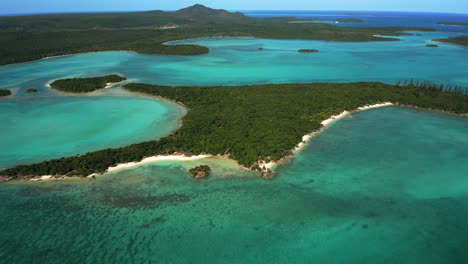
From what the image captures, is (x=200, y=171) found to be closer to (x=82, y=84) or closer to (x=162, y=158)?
(x=162, y=158)

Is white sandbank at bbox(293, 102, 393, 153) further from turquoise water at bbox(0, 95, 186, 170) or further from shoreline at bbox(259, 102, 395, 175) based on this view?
turquoise water at bbox(0, 95, 186, 170)

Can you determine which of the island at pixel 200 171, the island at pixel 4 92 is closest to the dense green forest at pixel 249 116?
the island at pixel 200 171

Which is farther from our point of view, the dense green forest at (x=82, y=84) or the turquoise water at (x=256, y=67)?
the turquoise water at (x=256, y=67)

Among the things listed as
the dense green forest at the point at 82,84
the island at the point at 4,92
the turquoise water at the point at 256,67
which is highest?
the turquoise water at the point at 256,67

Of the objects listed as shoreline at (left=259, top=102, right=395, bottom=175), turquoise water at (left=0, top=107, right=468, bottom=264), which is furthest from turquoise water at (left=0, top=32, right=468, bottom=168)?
shoreline at (left=259, top=102, right=395, bottom=175)

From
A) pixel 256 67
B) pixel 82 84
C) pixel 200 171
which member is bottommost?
pixel 200 171

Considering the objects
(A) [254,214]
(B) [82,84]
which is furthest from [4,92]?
(A) [254,214]

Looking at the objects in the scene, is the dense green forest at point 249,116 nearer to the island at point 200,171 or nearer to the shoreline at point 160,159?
the shoreline at point 160,159

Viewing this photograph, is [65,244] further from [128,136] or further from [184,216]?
[128,136]
